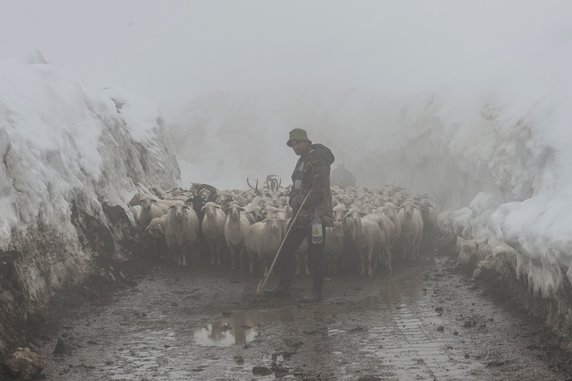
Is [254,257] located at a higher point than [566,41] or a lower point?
lower

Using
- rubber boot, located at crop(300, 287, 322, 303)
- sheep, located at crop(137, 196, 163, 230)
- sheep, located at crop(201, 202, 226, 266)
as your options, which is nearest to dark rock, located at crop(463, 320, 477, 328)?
rubber boot, located at crop(300, 287, 322, 303)

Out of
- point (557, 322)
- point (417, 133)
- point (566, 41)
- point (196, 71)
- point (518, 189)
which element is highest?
point (196, 71)

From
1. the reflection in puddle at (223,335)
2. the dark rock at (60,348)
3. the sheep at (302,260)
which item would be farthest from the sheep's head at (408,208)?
the dark rock at (60,348)

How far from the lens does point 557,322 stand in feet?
23.9

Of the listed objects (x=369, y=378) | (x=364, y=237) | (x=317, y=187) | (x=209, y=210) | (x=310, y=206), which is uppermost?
(x=317, y=187)

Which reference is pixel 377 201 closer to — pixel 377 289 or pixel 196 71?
pixel 377 289

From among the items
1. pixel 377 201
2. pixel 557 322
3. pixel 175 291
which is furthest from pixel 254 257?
pixel 557 322

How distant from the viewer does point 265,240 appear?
40.3 ft

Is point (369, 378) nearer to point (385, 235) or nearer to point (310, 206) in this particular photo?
point (310, 206)

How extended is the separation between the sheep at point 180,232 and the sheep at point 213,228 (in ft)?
0.76

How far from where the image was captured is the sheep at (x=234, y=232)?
13188mm

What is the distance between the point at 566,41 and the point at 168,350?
682 inches

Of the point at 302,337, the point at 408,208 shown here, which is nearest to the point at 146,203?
the point at 408,208

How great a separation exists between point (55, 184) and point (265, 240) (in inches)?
134
